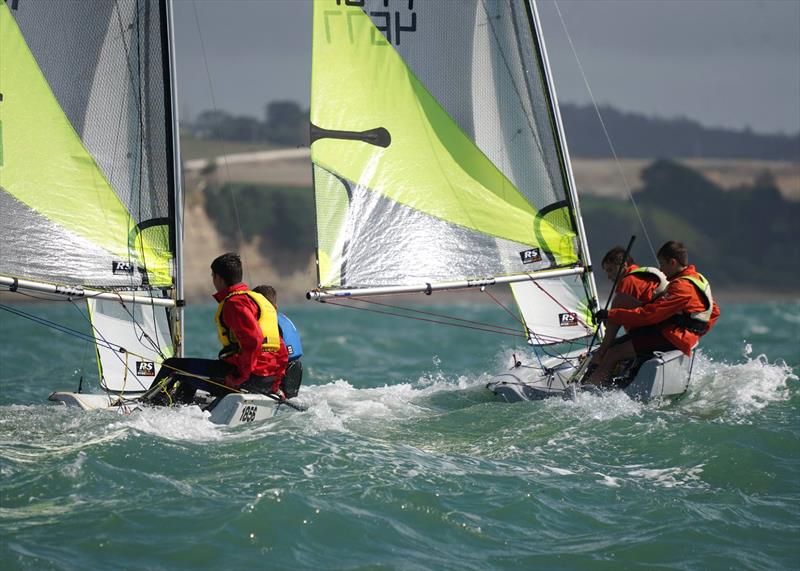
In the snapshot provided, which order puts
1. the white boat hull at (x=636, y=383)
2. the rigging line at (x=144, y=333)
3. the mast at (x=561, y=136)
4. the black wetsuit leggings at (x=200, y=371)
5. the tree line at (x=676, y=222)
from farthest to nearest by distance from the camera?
the tree line at (x=676, y=222), the mast at (x=561, y=136), the rigging line at (x=144, y=333), the white boat hull at (x=636, y=383), the black wetsuit leggings at (x=200, y=371)

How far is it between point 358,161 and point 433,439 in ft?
8.79

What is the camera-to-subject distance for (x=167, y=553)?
5195 mm

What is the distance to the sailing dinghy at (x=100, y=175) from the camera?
308 inches

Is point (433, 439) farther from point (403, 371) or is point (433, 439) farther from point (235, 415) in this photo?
point (403, 371)

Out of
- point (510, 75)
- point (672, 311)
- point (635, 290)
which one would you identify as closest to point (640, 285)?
point (635, 290)

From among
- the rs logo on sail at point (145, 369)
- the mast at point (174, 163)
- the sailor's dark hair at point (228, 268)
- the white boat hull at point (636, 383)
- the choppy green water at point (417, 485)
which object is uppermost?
the mast at point (174, 163)

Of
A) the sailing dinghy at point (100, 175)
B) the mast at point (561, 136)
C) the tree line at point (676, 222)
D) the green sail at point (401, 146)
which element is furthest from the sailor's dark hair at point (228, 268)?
the tree line at point (676, 222)

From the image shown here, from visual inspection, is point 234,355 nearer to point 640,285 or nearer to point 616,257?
point 640,285

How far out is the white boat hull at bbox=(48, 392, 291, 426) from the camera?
23.6 ft

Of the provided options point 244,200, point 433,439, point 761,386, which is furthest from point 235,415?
point 244,200

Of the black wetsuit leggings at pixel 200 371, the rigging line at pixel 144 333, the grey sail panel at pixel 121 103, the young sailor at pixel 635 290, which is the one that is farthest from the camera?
the rigging line at pixel 144 333

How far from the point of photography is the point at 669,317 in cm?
831

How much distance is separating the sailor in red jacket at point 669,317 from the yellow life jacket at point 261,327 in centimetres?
249

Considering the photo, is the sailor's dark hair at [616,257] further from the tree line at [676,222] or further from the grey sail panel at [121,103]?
the tree line at [676,222]
